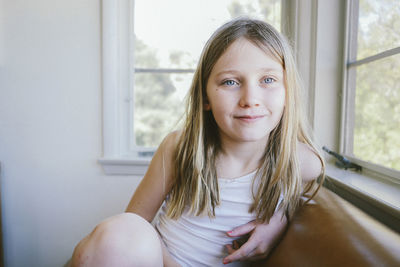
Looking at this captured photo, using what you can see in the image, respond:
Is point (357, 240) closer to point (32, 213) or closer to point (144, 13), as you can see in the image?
point (144, 13)

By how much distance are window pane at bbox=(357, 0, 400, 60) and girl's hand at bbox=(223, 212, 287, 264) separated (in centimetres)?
72

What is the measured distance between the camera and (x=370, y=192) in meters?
0.80

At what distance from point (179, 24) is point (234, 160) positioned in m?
0.96

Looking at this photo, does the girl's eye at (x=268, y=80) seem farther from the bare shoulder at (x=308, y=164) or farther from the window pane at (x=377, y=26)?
the window pane at (x=377, y=26)

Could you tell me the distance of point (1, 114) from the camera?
1.47 meters

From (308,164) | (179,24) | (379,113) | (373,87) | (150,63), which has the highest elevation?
(179,24)

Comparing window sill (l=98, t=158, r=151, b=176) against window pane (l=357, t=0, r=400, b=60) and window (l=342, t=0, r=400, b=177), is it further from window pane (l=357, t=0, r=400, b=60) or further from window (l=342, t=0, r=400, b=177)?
window pane (l=357, t=0, r=400, b=60)

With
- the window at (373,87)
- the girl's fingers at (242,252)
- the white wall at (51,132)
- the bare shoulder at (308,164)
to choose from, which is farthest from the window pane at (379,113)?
the white wall at (51,132)

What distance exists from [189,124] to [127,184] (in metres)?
0.75

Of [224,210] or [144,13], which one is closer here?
[224,210]

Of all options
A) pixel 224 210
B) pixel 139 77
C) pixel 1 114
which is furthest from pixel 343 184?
pixel 1 114

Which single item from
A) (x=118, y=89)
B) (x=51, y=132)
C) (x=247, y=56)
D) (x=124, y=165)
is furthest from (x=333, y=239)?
(x=51, y=132)

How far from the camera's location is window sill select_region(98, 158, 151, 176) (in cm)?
142

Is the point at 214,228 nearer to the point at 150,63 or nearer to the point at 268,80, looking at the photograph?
the point at 268,80
